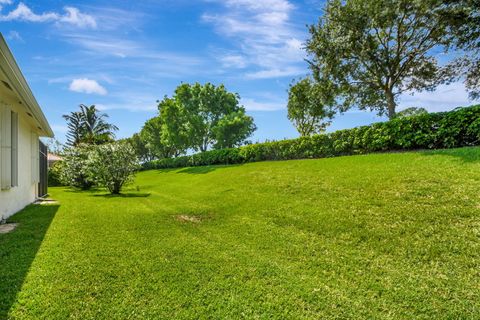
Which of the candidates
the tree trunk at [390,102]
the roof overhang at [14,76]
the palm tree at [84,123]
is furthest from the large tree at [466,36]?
the palm tree at [84,123]

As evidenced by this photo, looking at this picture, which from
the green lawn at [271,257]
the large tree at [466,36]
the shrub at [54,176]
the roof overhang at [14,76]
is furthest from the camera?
the shrub at [54,176]

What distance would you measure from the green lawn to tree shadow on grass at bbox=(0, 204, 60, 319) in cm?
2

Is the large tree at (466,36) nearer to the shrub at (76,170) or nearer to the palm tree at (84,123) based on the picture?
the shrub at (76,170)

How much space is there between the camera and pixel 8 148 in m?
6.48

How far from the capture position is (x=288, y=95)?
28391mm

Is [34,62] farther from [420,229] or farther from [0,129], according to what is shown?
[420,229]

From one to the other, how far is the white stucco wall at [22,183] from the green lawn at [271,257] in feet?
1.62

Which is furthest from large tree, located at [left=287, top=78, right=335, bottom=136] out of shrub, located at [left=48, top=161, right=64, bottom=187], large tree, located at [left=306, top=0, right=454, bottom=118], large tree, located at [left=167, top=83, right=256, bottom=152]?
shrub, located at [left=48, top=161, right=64, bottom=187]

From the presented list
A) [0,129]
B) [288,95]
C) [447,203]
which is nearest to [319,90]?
[288,95]

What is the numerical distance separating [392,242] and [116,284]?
414cm

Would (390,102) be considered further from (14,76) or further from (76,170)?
(76,170)

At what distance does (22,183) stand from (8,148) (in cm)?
298

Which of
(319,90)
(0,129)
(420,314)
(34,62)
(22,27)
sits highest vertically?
(319,90)

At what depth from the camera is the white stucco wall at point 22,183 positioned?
23.0 feet
